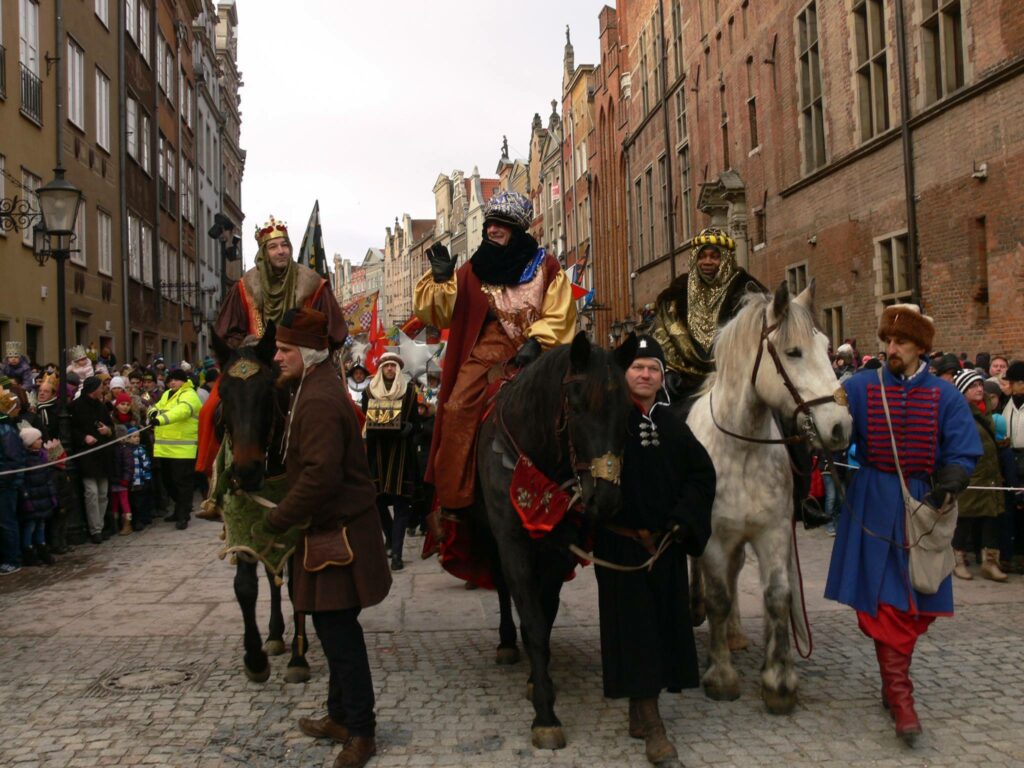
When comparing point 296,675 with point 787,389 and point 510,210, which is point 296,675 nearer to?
point 510,210

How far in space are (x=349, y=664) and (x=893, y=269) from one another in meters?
16.6

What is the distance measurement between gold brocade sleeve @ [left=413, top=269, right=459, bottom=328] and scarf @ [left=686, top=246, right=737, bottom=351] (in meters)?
1.90

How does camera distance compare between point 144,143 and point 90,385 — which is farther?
point 144,143

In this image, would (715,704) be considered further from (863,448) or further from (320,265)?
(320,265)

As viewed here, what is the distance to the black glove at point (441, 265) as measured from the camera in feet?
19.8

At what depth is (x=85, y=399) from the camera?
1220 centimetres

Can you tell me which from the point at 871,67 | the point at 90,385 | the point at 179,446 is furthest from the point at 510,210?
the point at 871,67

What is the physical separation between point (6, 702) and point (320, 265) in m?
10.5

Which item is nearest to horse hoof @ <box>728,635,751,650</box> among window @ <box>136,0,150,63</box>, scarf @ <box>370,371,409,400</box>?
scarf @ <box>370,371,409,400</box>

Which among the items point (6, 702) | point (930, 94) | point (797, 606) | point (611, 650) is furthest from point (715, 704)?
point (930, 94)

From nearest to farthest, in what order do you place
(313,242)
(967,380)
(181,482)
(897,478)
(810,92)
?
(897,478), (967,380), (181,482), (313,242), (810,92)

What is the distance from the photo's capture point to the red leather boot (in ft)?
15.4

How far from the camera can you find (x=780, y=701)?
5.17 m

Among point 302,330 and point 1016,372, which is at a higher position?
point 302,330
